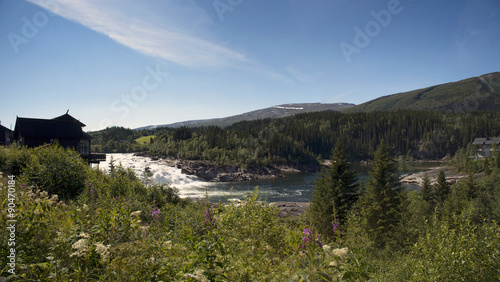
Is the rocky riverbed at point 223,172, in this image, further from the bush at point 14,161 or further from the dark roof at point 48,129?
the bush at point 14,161

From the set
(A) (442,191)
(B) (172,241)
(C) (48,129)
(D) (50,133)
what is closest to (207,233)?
(B) (172,241)

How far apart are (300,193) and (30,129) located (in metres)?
47.8

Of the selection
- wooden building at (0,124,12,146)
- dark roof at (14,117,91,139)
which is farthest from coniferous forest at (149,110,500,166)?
dark roof at (14,117,91,139)

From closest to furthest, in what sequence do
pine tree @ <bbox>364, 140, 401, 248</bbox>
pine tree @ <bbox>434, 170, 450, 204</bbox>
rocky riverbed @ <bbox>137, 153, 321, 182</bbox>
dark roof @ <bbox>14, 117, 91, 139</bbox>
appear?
dark roof @ <bbox>14, 117, 91, 139</bbox> < pine tree @ <bbox>364, 140, 401, 248</bbox> < pine tree @ <bbox>434, 170, 450, 204</bbox> < rocky riverbed @ <bbox>137, 153, 321, 182</bbox>

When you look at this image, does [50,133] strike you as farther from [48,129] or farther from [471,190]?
[471,190]

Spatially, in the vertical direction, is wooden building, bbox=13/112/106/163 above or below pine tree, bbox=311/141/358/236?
above

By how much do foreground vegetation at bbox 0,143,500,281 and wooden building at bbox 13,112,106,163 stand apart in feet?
33.2

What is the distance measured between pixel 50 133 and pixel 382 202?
113 feet

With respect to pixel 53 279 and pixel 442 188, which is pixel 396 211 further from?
pixel 53 279

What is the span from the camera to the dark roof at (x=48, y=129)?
22528mm

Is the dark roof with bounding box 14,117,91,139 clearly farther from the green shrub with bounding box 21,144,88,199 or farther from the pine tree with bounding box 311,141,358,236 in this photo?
the pine tree with bounding box 311,141,358,236

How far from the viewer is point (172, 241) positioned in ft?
15.9

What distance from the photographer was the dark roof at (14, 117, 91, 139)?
73.9 ft

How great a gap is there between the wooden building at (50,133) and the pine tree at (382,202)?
29431 millimetres
